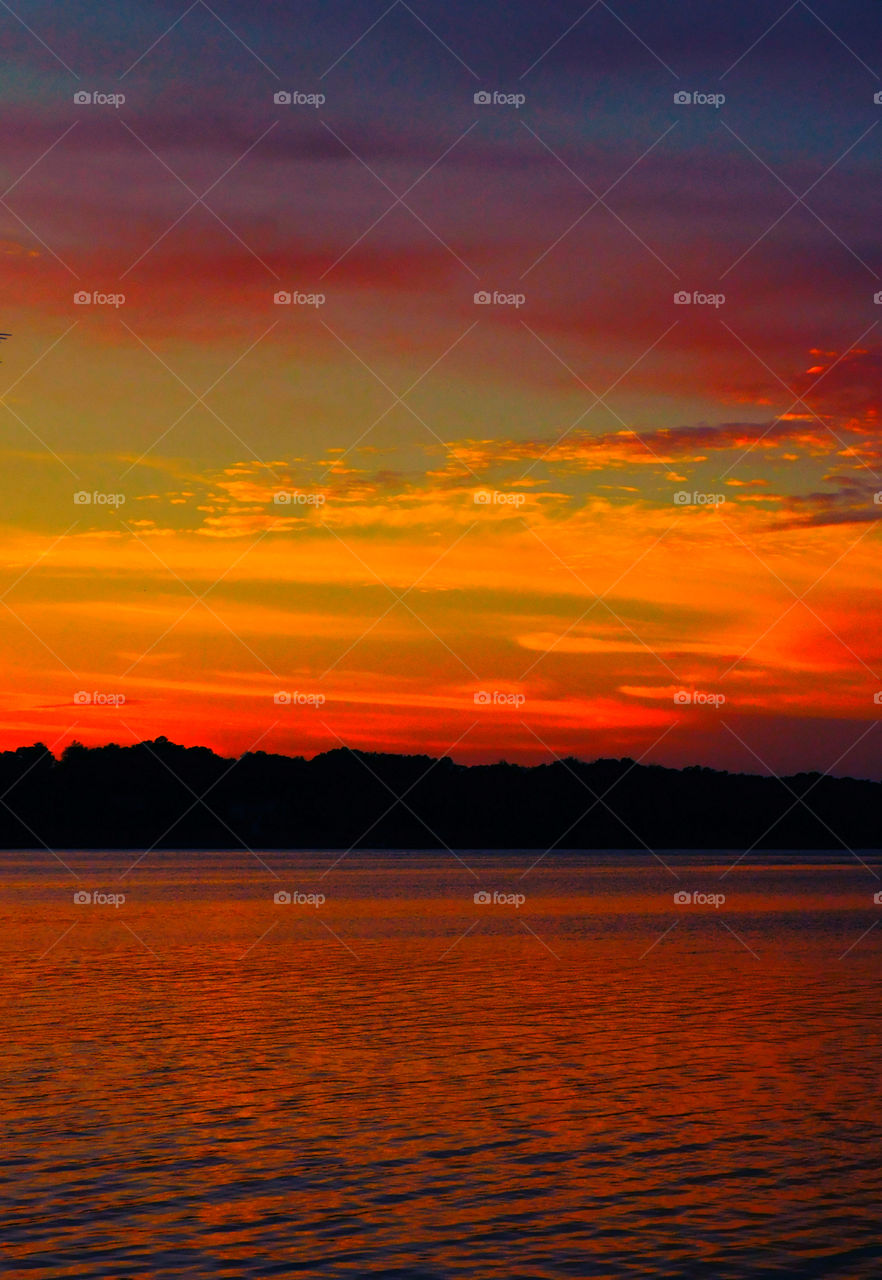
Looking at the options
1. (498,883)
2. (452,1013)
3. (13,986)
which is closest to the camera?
(452,1013)

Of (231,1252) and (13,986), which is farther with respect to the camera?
(13,986)

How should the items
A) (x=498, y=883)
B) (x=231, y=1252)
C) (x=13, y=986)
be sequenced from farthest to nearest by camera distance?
(x=498, y=883) → (x=13, y=986) → (x=231, y=1252)

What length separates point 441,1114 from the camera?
97.9 feet

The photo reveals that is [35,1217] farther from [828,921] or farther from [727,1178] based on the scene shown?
[828,921]

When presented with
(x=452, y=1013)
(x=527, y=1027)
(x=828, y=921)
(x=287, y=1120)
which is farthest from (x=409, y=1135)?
(x=828, y=921)

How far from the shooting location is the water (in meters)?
20.9

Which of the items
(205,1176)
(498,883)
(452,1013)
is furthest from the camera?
(498,883)

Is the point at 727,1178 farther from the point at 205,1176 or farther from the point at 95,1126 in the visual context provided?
the point at 95,1126

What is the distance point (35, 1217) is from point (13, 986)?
32.8 metres

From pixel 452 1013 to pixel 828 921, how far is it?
5326 centimetres

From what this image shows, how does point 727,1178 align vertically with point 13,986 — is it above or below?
below

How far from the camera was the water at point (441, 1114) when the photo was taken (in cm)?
2089

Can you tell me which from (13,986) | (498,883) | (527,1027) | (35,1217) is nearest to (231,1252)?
(35,1217)

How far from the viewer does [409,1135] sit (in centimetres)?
2800
